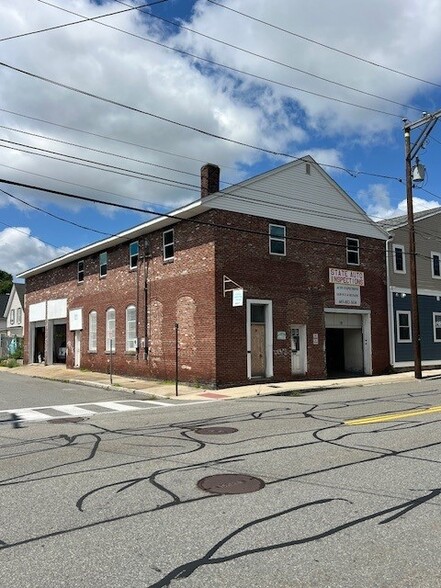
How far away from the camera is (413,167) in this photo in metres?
22.9

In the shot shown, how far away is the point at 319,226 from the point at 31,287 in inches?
858

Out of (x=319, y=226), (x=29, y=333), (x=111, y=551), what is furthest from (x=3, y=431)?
(x=29, y=333)

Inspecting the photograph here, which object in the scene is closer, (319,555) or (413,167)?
(319,555)

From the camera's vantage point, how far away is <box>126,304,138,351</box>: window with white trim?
24.6 metres

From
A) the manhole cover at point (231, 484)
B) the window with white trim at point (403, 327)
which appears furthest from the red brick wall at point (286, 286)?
the manhole cover at point (231, 484)

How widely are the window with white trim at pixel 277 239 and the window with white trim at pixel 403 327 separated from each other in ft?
25.7

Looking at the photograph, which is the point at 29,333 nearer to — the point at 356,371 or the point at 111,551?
the point at 356,371

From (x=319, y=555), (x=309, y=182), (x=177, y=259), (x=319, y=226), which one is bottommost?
(x=319, y=555)

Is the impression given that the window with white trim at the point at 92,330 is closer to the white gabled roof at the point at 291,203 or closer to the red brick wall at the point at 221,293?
the red brick wall at the point at 221,293

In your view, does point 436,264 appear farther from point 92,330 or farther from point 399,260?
point 92,330

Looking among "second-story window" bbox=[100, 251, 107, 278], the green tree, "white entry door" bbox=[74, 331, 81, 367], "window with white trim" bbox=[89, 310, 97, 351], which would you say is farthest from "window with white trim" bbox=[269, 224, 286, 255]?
the green tree

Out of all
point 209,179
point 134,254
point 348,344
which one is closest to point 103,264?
point 134,254

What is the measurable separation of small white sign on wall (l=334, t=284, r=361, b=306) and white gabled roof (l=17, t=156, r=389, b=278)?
2546mm

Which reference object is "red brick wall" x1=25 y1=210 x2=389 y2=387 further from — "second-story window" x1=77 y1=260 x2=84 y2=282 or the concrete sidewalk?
"second-story window" x1=77 y1=260 x2=84 y2=282
